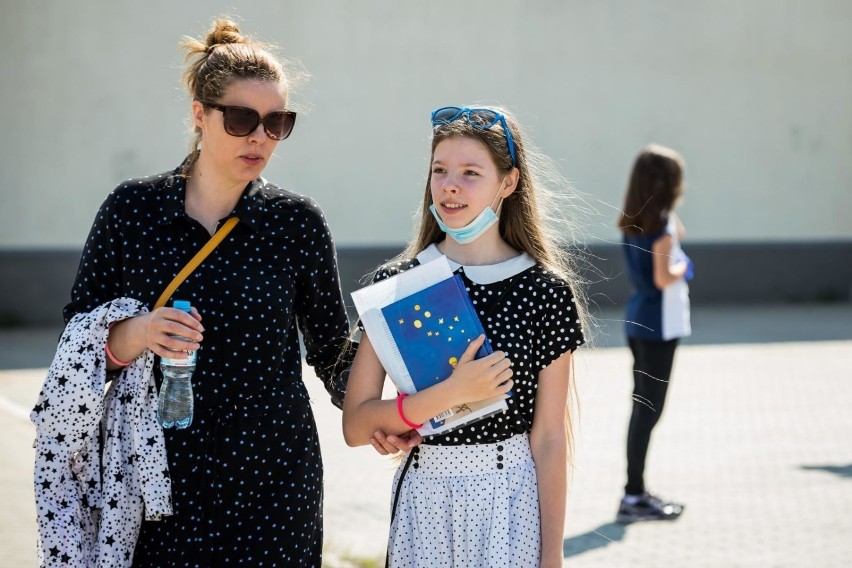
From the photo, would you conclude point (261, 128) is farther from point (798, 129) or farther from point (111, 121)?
point (798, 129)

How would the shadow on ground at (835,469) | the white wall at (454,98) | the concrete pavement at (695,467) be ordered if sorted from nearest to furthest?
the concrete pavement at (695,467) < the shadow on ground at (835,469) < the white wall at (454,98)

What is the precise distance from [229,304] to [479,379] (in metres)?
0.72

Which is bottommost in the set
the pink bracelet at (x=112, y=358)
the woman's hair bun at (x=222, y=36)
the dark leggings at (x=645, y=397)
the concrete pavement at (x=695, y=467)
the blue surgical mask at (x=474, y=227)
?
the concrete pavement at (x=695, y=467)

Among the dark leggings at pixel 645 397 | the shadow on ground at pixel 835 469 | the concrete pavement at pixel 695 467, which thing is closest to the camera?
the concrete pavement at pixel 695 467

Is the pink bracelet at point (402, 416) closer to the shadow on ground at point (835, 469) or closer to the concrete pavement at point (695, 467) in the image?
the concrete pavement at point (695, 467)

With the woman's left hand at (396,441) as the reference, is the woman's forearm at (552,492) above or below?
below

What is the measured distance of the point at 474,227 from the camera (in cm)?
313

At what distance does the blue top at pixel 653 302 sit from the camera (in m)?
6.47

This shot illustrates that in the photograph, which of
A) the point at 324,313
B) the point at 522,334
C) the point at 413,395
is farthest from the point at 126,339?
the point at 522,334

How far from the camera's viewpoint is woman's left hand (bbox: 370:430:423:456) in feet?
9.66

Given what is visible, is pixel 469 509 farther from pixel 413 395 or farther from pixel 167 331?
pixel 167 331

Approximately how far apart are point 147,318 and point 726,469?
5.66m

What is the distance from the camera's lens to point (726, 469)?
25.3 feet

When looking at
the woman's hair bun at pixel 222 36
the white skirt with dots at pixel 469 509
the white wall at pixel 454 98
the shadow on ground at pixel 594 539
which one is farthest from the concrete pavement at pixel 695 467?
the white wall at pixel 454 98
